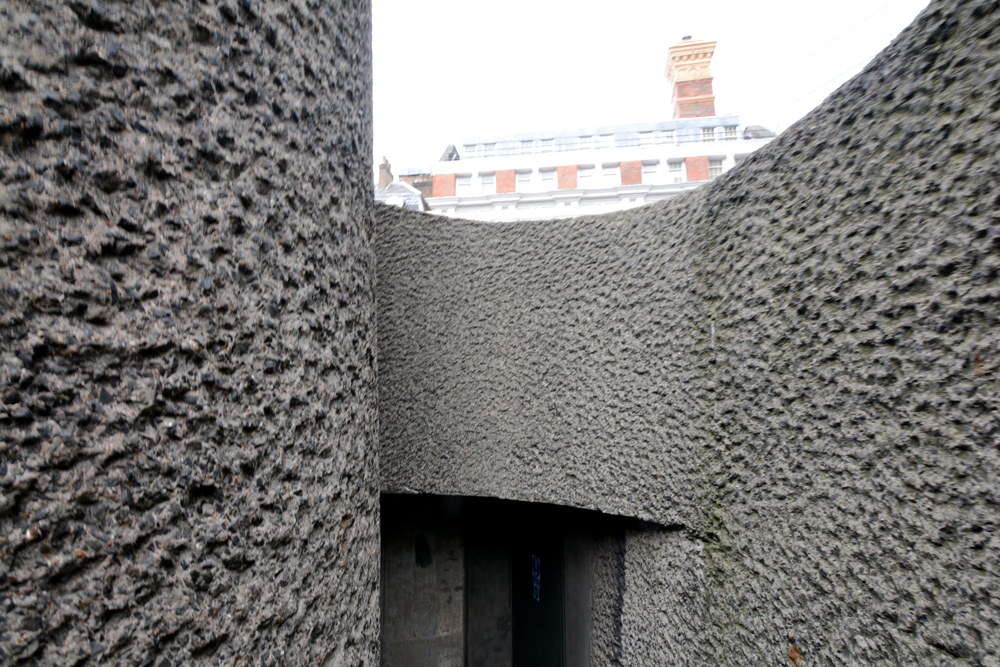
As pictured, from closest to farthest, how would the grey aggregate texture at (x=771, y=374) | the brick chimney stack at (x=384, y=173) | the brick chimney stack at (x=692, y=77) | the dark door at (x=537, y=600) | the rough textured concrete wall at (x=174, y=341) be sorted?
the rough textured concrete wall at (x=174, y=341)
the grey aggregate texture at (x=771, y=374)
the dark door at (x=537, y=600)
the brick chimney stack at (x=384, y=173)
the brick chimney stack at (x=692, y=77)

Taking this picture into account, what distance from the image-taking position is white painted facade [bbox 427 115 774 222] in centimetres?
2244

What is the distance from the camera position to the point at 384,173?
22516 mm

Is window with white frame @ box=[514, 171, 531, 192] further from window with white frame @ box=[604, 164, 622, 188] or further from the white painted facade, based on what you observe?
window with white frame @ box=[604, 164, 622, 188]

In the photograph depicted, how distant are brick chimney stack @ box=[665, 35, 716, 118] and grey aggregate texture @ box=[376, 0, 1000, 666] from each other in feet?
90.6

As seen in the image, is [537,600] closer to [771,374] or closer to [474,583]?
[474,583]

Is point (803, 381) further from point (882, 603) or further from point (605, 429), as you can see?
point (605, 429)

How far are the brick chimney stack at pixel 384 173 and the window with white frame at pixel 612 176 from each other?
32.9 feet

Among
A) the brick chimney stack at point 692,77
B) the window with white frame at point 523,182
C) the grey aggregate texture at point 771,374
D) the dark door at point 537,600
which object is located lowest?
the dark door at point 537,600

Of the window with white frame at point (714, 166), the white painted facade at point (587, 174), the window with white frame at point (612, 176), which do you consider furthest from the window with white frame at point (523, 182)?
the window with white frame at point (714, 166)

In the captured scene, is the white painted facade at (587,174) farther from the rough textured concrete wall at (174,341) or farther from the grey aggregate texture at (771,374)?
the rough textured concrete wall at (174,341)

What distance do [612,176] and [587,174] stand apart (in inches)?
47.3

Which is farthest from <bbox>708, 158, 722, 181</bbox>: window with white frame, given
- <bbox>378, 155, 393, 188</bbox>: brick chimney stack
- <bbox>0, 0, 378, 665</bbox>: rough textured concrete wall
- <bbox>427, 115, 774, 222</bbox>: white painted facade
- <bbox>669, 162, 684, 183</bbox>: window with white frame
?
<bbox>0, 0, 378, 665</bbox>: rough textured concrete wall

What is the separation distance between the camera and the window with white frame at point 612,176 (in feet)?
75.7

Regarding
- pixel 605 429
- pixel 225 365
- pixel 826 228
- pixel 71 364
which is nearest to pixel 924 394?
pixel 826 228
